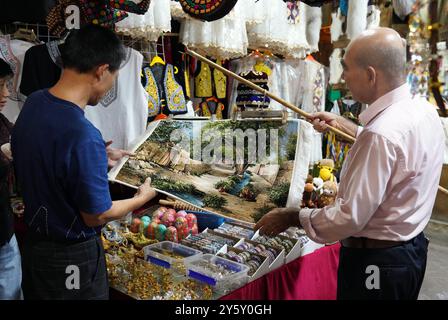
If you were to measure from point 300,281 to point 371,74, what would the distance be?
1.27 metres

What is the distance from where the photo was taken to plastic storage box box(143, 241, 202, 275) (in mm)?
2016

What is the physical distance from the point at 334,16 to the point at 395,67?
3151 mm

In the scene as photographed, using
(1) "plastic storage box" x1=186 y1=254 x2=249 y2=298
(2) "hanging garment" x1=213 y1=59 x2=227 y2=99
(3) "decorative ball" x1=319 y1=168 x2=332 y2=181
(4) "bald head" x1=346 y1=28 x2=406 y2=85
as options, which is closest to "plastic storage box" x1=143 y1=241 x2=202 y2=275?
(1) "plastic storage box" x1=186 y1=254 x2=249 y2=298

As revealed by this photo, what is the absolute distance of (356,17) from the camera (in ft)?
13.0

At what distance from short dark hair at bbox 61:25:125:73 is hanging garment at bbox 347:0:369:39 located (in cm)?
313

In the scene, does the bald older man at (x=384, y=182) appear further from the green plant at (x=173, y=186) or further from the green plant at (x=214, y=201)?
the green plant at (x=173, y=186)

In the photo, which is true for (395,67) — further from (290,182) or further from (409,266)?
(290,182)

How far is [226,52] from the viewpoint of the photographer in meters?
3.86

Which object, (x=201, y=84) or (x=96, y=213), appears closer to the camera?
(x=96, y=213)

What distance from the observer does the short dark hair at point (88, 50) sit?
140 centimetres

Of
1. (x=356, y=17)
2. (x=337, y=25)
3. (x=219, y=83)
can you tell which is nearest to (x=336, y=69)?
(x=337, y=25)

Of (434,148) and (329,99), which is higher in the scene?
(434,148)
